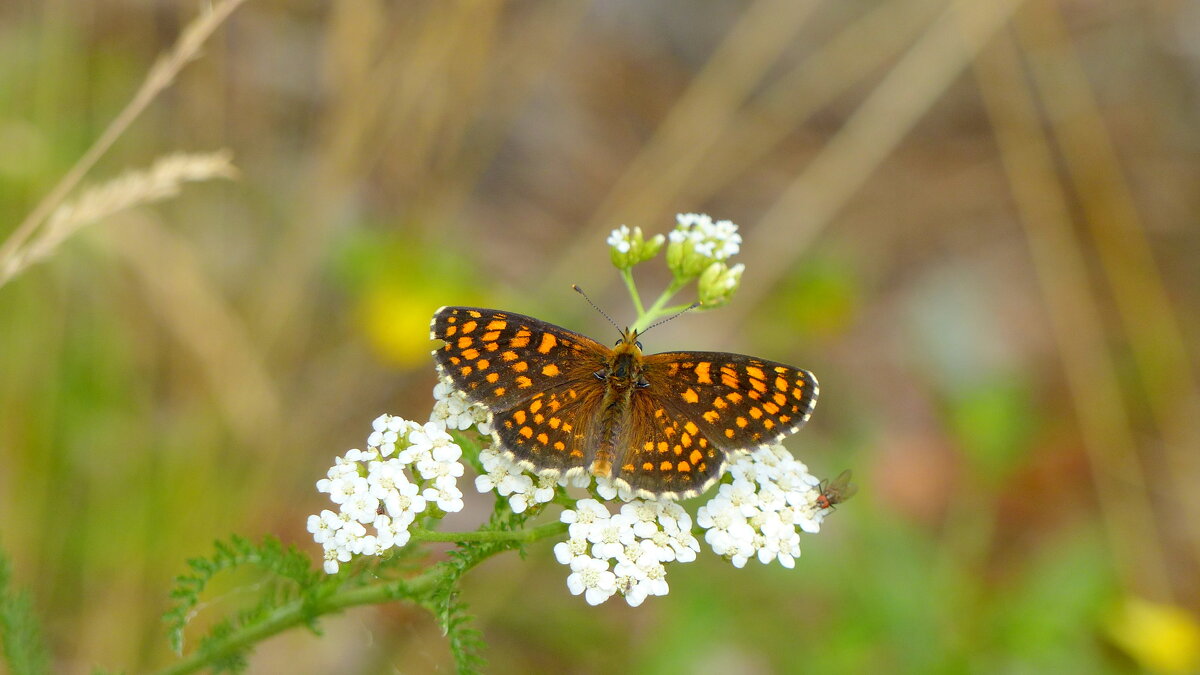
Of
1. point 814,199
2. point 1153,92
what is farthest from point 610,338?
point 1153,92

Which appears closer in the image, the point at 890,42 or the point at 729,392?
the point at 729,392

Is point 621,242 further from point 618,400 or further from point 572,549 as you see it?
point 572,549

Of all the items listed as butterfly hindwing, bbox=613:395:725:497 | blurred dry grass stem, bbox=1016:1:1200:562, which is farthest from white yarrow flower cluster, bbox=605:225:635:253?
blurred dry grass stem, bbox=1016:1:1200:562

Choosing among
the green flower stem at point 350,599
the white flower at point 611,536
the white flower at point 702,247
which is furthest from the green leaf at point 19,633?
the white flower at point 702,247

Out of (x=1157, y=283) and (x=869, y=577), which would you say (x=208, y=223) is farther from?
(x=1157, y=283)

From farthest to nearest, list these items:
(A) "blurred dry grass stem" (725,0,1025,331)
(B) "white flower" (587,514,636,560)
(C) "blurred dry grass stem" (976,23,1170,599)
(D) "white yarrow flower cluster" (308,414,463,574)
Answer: (C) "blurred dry grass stem" (976,23,1170,599)
(A) "blurred dry grass stem" (725,0,1025,331)
(B) "white flower" (587,514,636,560)
(D) "white yarrow flower cluster" (308,414,463,574)

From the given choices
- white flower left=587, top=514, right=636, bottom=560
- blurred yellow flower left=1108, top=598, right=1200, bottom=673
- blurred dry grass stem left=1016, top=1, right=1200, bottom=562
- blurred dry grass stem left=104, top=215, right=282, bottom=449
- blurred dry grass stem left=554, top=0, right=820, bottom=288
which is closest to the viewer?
white flower left=587, top=514, right=636, bottom=560

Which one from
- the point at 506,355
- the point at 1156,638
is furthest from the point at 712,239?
the point at 1156,638

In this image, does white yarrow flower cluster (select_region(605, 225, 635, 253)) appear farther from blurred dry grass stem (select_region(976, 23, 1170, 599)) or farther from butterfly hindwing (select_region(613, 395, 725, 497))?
blurred dry grass stem (select_region(976, 23, 1170, 599))
